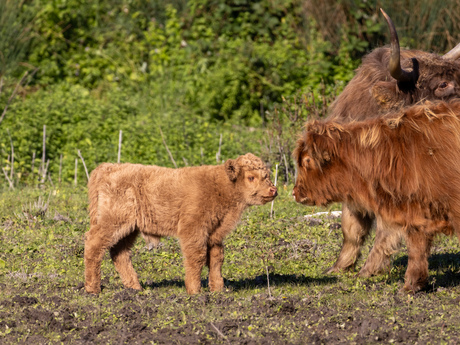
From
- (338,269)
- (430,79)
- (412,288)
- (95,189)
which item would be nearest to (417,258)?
(412,288)

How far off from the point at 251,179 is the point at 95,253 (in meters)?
1.50

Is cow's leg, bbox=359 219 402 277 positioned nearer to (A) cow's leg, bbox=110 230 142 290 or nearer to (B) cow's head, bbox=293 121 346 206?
(B) cow's head, bbox=293 121 346 206

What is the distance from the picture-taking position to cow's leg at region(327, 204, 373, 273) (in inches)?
285

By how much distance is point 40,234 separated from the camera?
806cm

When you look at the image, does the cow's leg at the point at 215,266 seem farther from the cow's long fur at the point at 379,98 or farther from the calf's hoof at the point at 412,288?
the calf's hoof at the point at 412,288

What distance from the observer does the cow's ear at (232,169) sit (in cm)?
612

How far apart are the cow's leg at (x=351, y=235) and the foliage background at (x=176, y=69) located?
377cm

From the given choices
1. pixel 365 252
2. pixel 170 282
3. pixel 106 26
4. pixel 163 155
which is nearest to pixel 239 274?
pixel 170 282

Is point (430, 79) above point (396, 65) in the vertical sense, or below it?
below

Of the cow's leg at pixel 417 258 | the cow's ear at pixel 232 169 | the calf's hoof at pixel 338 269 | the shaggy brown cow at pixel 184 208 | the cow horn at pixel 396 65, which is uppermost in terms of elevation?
the cow horn at pixel 396 65

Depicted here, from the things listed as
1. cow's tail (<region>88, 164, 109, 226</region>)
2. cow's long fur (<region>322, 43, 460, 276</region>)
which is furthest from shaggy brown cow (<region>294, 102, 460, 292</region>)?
cow's tail (<region>88, 164, 109, 226</region>)

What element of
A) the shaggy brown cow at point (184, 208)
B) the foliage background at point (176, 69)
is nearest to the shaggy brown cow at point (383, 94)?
the shaggy brown cow at point (184, 208)

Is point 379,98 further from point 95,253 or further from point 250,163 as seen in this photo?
point 95,253

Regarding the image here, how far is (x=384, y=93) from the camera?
6719 mm
